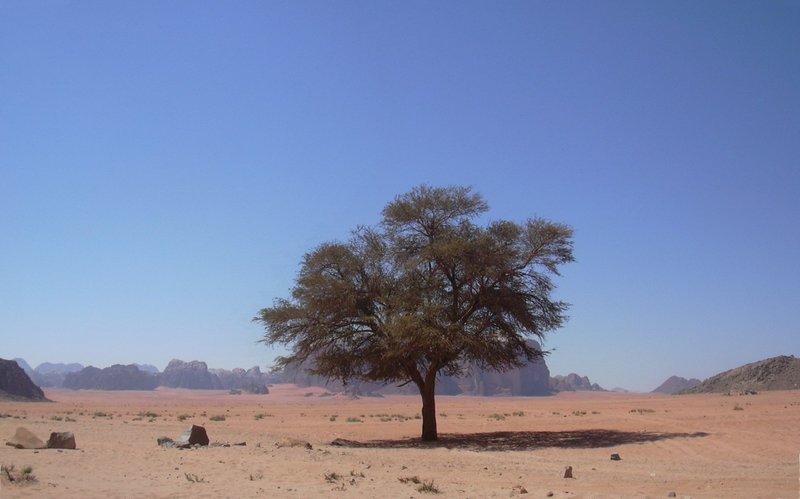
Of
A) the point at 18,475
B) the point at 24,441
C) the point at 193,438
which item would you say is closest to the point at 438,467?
the point at 193,438

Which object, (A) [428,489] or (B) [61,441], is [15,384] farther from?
(A) [428,489]

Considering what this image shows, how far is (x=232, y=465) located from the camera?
54.0 ft

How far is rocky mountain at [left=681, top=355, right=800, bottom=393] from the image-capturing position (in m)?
92.9

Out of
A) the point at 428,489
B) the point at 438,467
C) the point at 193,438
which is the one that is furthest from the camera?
the point at 193,438

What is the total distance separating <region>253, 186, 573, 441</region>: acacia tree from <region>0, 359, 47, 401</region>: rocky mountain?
3064 inches

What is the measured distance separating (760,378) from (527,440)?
88.3 m

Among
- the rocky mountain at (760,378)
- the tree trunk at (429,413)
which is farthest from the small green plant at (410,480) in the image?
the rocky mountain at (760,378)

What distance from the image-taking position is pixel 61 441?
61.9ft

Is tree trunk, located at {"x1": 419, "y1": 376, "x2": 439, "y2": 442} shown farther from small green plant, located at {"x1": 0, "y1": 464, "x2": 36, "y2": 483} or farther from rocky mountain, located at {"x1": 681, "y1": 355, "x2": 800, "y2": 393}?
rocky mountain, located at {"x1": 681, "y1": 355, "x2": 800, "y2": 393}

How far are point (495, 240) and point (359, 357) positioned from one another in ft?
25.1

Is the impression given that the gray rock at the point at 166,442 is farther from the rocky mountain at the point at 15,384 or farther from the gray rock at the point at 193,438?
Result: the rocky mountain at the point at 15,384

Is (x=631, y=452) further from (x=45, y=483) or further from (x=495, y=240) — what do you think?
(x=45, y=483)

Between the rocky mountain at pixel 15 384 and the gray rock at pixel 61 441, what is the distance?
80.0 meters

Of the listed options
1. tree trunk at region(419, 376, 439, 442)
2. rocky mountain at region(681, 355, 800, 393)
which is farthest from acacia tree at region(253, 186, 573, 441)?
rocky mountain at region(681, 355, 800, 393)
